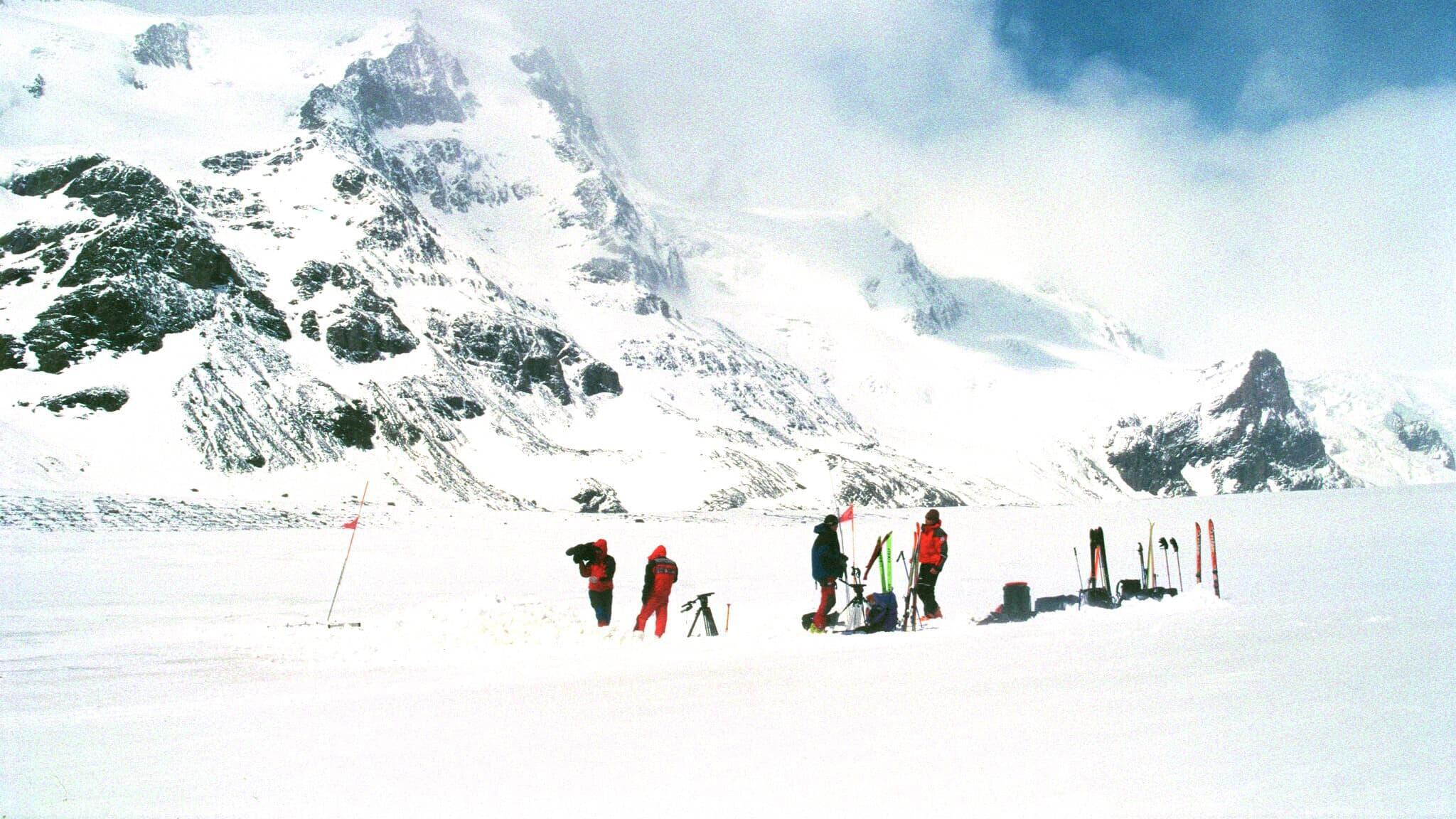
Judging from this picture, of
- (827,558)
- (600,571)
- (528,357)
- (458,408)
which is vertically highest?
(528,357)

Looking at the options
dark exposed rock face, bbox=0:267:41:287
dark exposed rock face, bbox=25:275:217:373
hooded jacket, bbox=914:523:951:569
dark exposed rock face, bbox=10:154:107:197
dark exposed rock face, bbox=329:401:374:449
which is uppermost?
dark exposed rock face, bbox=10:154:107:197

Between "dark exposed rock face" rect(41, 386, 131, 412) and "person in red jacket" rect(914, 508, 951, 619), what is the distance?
86422 millimetres

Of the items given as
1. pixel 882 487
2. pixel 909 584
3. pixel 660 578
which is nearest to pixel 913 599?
pixel 909 584

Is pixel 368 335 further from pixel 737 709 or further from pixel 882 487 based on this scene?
pixel 737 709

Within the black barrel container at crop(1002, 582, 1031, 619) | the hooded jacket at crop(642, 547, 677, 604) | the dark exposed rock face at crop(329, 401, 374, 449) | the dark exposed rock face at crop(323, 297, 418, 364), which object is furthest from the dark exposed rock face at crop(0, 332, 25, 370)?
the black barrel container at crop(1002, 582, 1031, 619)

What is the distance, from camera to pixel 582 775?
6.71 meters

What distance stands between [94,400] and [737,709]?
92530 millimetres

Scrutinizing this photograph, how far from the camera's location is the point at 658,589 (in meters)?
17.0

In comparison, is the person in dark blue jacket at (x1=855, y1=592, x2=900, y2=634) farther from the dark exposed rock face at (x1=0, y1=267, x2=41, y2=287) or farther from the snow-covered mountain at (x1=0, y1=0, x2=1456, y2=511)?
the dark exposed rock face at (x1=0, y1=267, x2=41, y2=287)

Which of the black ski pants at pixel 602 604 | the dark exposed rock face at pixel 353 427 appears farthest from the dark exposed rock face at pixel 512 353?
the black ski pants at pixel 602 604

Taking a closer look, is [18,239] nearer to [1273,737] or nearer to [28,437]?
[28,437]

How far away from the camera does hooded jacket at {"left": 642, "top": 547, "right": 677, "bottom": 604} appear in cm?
1692

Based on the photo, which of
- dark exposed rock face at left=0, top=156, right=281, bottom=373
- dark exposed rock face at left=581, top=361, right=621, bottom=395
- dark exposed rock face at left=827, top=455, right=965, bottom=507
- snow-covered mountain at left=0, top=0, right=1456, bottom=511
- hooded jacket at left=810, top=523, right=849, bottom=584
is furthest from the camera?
dark exposed rock face at left=581, top=361, right=621, bottom=395

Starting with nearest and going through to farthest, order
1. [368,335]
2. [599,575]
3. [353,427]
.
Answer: [599,575]
[353,427]
[368,335]
